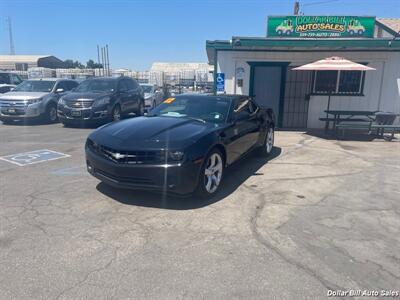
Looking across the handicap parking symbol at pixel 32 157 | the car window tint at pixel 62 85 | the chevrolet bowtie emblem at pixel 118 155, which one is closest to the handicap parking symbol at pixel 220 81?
the handicap parking symbol at pixel 32 157

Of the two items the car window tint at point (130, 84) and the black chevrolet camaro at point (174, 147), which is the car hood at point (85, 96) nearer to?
the car window tint at point (130, 84)

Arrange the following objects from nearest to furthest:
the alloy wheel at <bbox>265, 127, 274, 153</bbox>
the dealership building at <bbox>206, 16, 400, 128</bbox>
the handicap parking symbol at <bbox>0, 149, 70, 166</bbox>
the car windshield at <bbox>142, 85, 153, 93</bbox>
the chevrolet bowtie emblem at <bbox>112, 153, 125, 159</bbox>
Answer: the chevrolet bowtie emblem at <bbox>112, 153, 125, 159</bbox> → the handicap parking symbol at <bbox>0, 149, 70, 166</bbox> → the alloy wheel at <bbox>265, 127, 274, 153</bbox> → the dealership building at <bbox>206, 16, 400, 128</bbox> → the car windshield at <bbox>142, 85, 153, 93</bbox>

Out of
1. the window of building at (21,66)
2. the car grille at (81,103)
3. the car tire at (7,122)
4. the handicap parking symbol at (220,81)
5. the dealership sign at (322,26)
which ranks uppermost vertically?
the dealership sign at (322,26)

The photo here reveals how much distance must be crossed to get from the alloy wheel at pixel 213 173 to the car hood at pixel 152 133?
40cm

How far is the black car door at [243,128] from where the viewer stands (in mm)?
5618

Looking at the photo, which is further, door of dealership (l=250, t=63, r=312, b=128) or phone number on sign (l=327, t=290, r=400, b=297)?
door of dealership (l=250, t=63, r=312, b=128)

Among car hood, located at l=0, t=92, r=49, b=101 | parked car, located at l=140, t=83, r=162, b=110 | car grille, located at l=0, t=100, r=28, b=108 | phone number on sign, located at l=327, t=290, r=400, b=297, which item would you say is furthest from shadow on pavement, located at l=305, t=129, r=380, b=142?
car grille, located at l=0, t=100, r=28, b=108

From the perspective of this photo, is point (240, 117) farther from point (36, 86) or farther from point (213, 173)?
point (36, 86)

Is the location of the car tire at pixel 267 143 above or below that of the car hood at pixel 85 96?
below

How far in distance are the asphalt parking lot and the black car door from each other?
21.6 inches

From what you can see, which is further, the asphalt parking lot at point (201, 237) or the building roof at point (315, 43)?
the building roof at point (315, 43)

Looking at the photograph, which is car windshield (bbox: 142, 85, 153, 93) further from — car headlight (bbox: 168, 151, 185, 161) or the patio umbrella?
car headlight (bbox: 168, 151, 185, 161)

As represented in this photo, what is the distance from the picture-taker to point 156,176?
422cm

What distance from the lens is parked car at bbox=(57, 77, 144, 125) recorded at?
464 inches
